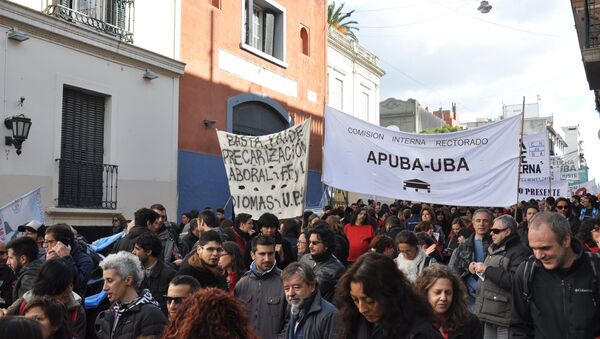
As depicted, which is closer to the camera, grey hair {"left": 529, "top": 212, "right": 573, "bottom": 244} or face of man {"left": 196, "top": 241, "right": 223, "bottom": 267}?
grey hair {"left": 529, "top": 212, "right": 573, "bottom": 244}

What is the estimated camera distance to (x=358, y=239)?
9.18 metres

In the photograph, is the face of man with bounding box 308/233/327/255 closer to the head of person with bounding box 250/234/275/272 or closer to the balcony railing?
the head of person with bounding box 250/234/275/272

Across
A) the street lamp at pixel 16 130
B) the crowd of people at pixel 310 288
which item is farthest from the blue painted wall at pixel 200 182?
the crowd of people at pixel 310 288

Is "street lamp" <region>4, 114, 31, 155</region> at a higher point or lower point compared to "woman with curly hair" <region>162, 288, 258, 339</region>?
higher

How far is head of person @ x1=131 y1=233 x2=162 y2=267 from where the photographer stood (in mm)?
5570

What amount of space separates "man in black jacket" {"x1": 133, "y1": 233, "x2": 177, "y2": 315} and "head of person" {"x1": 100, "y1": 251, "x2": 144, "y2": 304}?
2.76 feet

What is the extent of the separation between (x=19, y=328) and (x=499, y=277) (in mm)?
4134

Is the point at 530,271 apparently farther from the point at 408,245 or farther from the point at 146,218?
the point at 146,218

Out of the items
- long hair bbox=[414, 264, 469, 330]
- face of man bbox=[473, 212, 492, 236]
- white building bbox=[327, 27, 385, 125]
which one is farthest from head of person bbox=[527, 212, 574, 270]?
white building bbox=[327, 27, 385, 125]

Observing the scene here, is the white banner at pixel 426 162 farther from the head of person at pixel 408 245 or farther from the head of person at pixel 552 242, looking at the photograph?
the head of person at pixel 552 242

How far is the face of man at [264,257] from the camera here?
18.2 feet

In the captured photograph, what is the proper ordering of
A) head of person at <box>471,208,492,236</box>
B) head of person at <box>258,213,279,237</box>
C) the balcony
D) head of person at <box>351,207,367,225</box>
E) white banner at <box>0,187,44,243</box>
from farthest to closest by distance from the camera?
1. the balcony
2. head of person at <box>351,207,367,225</box>
3. white banner at <box>0,187,44,243</box>
4. head of person at <box>258,213,279,237</box>
5. head of person at <box>471,208,492,236</box>

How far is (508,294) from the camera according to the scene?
214 inches

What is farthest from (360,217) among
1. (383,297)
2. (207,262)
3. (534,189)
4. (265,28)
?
(265,28)
